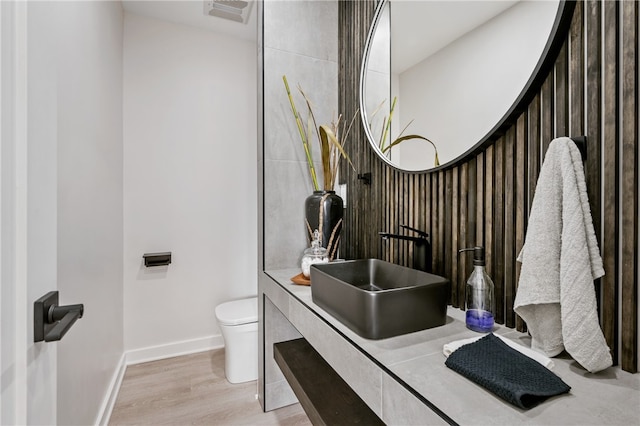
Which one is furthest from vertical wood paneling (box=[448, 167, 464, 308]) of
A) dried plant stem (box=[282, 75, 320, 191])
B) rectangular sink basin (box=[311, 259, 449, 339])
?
dried plant stem (box=[282, 75, 320, 191])

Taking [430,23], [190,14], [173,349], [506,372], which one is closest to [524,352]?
[506,372]

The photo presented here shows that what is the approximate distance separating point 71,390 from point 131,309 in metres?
1.23

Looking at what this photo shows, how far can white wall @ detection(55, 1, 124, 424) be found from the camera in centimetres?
111

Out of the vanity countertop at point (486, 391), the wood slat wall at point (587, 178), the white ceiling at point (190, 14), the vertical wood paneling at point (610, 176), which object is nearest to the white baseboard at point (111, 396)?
the vanity countertop at point (486, 391)

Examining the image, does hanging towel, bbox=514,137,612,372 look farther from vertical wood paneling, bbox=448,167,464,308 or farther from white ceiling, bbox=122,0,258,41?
white ceiling, bbox=122,0,258,41

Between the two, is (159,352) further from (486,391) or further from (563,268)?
(563,268)

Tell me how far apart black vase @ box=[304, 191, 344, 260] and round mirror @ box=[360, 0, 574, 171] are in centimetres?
35

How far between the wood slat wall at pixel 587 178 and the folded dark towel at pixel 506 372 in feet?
0.67

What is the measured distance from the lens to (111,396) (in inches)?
68.5

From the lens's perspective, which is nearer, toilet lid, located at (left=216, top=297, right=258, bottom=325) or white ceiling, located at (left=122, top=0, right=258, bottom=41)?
toilet lid, located at (left=216, top=297, right=258, bottom=325)

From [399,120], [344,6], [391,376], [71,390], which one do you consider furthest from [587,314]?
[344,6]

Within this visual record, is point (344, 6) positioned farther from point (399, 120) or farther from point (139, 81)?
point (139, 81)

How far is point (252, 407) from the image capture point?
5.72 ft

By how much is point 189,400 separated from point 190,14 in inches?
102
